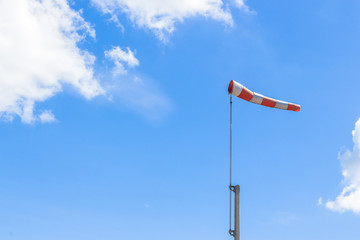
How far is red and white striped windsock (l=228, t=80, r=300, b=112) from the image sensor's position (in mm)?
22156

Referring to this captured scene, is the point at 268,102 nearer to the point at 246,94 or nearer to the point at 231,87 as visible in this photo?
the point at 246,94

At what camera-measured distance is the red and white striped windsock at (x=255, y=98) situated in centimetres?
2216

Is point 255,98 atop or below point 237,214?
atop

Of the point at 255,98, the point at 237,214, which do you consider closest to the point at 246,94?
the point at 255,98

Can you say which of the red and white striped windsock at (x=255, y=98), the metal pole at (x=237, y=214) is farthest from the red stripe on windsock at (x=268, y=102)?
the metal pole at (x=237, y=214)

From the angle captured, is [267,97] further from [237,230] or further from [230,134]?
[237,230]

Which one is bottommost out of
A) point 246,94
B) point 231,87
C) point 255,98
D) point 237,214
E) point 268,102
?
point 237,214

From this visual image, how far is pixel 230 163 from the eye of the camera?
21.9 metres

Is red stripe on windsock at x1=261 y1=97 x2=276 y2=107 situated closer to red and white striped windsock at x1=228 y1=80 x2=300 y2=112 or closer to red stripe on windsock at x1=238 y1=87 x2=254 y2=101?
red and white striped windsock at x1=228 y1=80 x2=300 y2=112

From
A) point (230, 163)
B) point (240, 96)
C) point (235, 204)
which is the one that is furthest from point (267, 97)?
point (235, 204)

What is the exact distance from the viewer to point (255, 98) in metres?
23.4

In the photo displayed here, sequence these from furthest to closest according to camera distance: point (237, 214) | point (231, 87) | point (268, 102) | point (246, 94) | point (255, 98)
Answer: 1. point (268, 102)
2. point (255, 98)
3. point (246, 94)
4. point (231, 87)
5. point (237, 214)

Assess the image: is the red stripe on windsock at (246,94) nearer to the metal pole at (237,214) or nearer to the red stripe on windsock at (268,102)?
the red stripe on windsock at (268,102)

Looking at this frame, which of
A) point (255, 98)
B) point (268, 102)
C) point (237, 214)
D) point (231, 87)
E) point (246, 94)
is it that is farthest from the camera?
point (268, 102)
